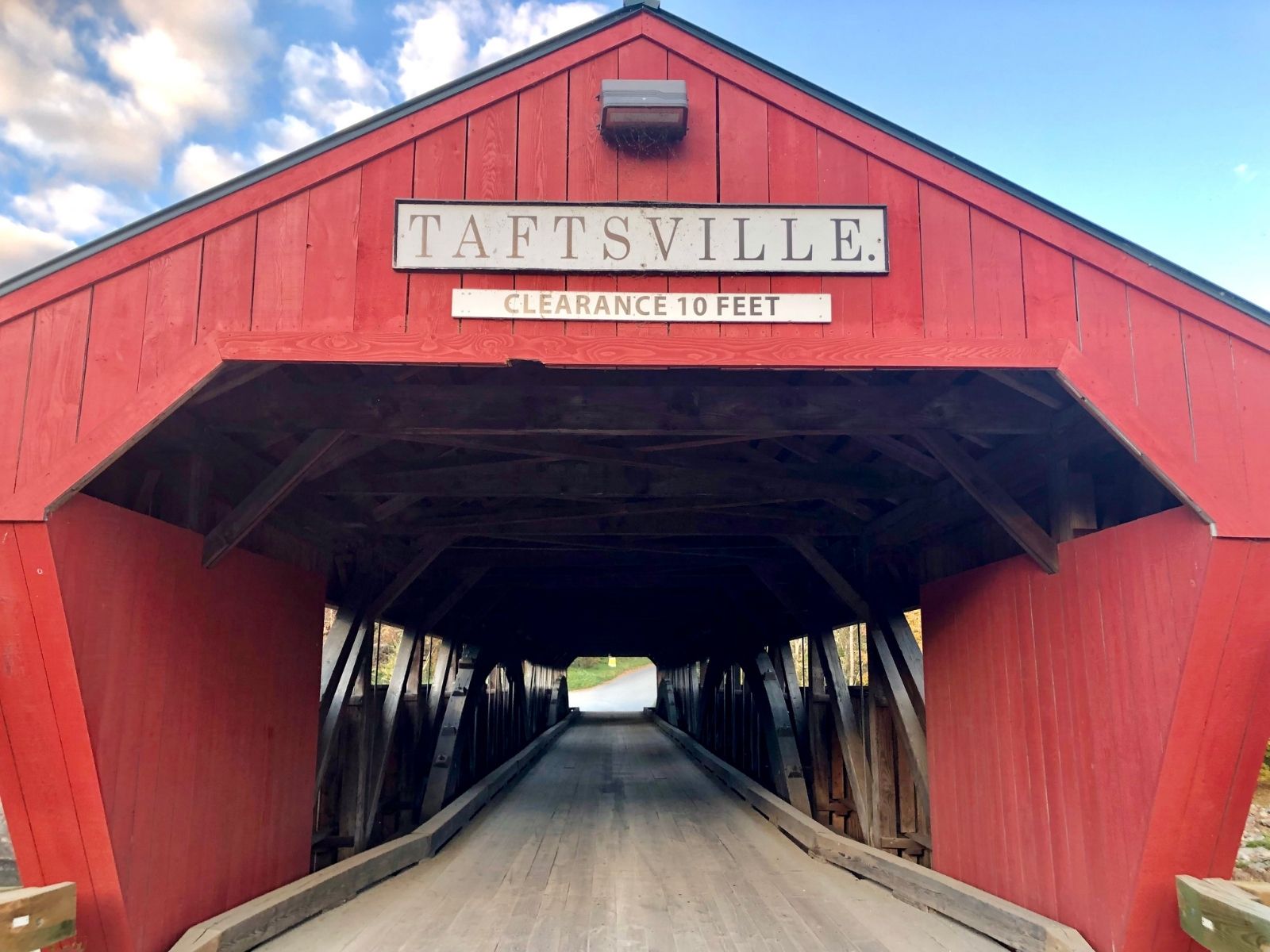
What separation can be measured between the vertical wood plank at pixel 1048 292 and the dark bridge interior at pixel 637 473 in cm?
37

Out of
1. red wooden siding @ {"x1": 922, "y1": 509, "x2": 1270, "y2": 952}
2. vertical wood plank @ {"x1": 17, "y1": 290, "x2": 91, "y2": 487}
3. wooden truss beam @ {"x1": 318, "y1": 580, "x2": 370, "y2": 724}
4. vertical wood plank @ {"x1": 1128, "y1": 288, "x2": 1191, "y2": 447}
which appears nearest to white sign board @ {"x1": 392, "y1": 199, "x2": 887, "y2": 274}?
vertical wood plank @ {"x1": 1128, "y1": 288, "x2": 1191, "y2": 447}

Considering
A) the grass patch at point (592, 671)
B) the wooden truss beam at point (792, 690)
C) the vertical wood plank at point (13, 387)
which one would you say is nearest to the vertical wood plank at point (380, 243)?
the vertical wood plank at point (13, 387)

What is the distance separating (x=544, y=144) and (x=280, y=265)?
1118 millimetres

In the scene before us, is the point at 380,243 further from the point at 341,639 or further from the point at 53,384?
the point at 341,639

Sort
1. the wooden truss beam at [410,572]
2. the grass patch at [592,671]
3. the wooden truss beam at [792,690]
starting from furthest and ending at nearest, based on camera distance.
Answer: the grass patch at [592,671]
the wooden truss beam at [792,690]
the wooden truss beam at [410,572]

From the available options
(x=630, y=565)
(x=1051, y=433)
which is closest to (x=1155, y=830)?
(x=1051, y=433)

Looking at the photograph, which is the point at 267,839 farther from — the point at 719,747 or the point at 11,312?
the point at 719,747

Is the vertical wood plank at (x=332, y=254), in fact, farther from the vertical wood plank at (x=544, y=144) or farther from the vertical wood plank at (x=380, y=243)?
the vertical wood plank at (x=544, y=144)

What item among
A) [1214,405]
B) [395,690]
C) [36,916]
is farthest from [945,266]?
[395,690]

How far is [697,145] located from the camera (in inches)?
162

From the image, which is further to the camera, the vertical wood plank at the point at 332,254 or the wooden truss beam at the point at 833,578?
the wooden truss beam at the point at 833,578

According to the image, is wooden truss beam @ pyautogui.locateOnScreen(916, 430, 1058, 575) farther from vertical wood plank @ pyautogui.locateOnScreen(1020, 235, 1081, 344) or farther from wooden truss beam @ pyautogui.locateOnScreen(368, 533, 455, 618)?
wooden truss beam @ pyautogui.locateOnScreen(368, 533, 455, 618)

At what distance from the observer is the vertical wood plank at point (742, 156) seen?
3904mm

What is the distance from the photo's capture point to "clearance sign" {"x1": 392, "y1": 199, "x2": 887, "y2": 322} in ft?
12.5
